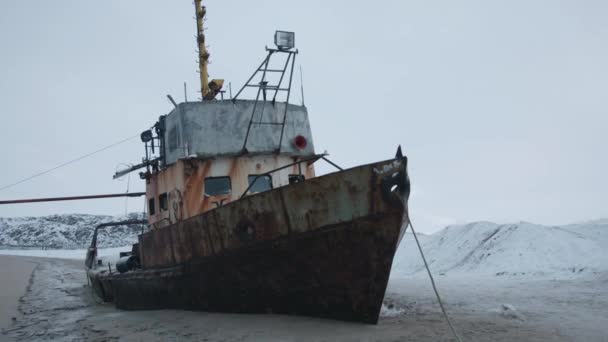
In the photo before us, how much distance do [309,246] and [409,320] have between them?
1894 mm

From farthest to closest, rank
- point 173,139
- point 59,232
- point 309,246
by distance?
point 59,232 < point 173,139 < point 309,246

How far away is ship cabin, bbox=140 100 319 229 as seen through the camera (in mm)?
8664

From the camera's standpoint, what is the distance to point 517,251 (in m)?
13.3

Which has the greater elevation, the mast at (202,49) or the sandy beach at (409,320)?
A: the mast at (202,49)

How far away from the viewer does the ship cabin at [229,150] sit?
8664 millimetres

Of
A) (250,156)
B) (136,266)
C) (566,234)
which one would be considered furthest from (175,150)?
(566,234)

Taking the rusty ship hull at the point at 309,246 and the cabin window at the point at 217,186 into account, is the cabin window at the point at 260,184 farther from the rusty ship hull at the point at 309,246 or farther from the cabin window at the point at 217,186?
the rusty ship hull at the point at 309,246

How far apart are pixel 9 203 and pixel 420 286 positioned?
34.9ft

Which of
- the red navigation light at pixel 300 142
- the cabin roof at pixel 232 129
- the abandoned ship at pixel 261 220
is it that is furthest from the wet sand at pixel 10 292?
the red navigation light at pixel 300 142

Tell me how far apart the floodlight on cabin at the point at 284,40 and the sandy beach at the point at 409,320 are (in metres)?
4.03

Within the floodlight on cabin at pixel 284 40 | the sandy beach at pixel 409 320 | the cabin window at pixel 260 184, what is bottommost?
the sandy beach at pixel 409 320

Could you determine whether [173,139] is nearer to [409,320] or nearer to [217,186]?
[217,186]

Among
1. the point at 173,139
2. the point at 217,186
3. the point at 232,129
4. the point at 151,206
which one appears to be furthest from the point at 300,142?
the point at 151,206

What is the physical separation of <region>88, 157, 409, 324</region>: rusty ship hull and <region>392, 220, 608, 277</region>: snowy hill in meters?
6.60
